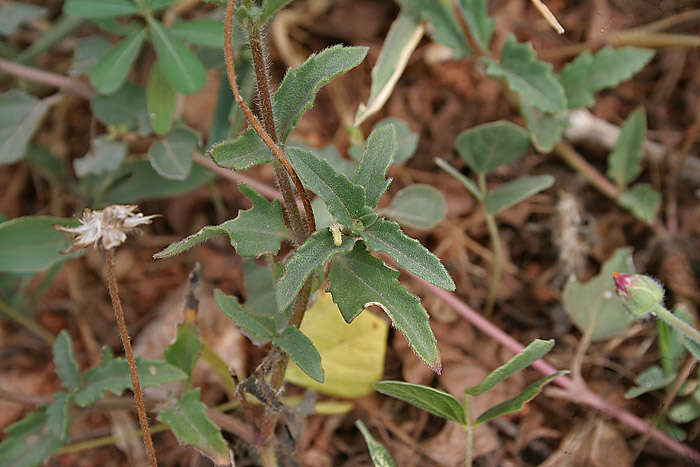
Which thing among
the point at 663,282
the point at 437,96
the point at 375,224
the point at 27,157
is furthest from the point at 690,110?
the point at 27,157

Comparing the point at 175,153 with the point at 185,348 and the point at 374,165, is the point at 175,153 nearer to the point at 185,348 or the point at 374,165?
the point at 185,348

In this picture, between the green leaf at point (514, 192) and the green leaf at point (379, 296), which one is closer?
the green leaf at point (379, 296)

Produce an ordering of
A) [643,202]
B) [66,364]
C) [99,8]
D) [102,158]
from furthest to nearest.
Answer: [643,202] < [102,158] < [99,8] < [66,364]

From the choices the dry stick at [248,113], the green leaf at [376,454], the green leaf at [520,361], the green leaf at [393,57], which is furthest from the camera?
the green leaf at [393,57]

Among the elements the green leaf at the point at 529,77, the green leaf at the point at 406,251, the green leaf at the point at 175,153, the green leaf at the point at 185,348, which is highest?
the green leaf at the point at 529,77

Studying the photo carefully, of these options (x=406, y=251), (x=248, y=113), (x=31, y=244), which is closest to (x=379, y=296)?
(x=406, y=251)

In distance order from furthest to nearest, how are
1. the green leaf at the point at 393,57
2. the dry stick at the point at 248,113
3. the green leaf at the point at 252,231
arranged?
the green leaf at the point at 393,57
the green leaf at the point at 252,231
the dry stick at the point at 248,113

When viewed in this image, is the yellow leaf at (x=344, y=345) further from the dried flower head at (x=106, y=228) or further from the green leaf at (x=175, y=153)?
the dried flower head at (x=106, y=228)

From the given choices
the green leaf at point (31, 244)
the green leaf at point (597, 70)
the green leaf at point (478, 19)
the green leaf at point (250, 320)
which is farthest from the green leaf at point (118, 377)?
the green leaf at point (597, 70)
